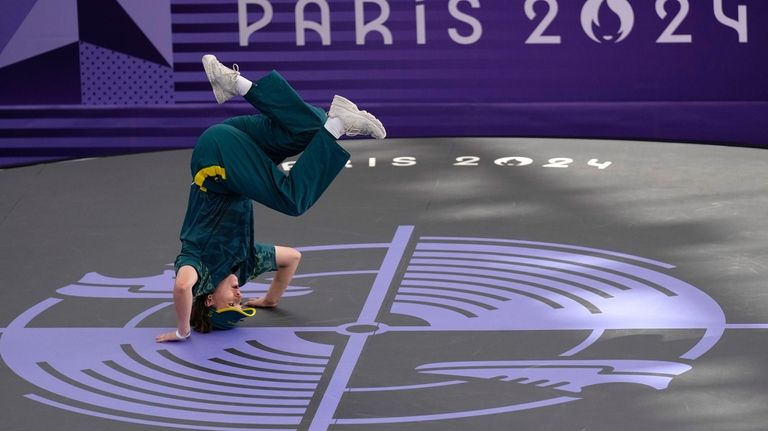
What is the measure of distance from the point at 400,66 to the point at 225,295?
16.7 feet

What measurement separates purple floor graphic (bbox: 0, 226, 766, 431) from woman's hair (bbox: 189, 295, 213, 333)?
4cm

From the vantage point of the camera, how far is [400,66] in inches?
397

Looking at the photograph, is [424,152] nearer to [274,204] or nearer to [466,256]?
[466,256]

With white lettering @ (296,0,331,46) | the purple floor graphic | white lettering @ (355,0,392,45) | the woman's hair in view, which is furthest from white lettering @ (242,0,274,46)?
the woman's hair

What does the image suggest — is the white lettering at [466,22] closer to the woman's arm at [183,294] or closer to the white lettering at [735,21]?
the white lettering at [735,21]

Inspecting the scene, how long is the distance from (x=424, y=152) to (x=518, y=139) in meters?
0.81

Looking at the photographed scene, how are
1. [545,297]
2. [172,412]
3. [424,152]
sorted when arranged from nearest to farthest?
1. [172,412]
2. [545,297]
3. [424,152]

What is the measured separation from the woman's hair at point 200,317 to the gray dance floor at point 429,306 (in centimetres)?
5

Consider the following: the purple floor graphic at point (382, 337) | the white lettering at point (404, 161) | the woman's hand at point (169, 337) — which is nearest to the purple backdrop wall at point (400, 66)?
the white lettering at point (404, 161)

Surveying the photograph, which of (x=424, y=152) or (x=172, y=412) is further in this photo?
(x=424, y=152)

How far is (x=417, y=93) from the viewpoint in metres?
10.1

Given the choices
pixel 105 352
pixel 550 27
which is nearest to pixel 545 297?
pixel 105 352

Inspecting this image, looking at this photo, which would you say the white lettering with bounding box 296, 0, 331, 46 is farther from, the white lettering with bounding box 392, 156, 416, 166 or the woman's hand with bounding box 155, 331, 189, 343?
the woman's hand with bounding box 155, 331, 189, 343

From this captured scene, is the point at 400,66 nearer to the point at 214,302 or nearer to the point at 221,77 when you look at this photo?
the point at 221,77
